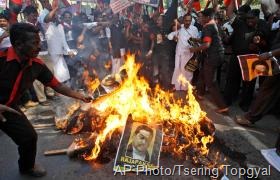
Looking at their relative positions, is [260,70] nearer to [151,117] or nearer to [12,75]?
[151,117]

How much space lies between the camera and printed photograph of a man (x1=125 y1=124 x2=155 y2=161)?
4621 millimetres

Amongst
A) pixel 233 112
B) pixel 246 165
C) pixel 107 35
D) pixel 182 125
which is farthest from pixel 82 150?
pixel 107 35

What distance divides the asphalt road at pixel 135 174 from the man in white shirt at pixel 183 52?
97.1 inches

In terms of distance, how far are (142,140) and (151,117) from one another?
1.76 ft

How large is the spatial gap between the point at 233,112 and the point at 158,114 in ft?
8.65

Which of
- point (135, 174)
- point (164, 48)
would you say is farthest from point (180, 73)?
Result: point (135, 174)

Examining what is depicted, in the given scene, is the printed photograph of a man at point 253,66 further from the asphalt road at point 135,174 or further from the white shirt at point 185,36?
the white shirt at point 185,36

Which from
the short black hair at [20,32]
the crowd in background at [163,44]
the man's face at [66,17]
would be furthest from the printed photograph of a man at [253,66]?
the man's face at [66,17]

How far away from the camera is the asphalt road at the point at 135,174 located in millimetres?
4469

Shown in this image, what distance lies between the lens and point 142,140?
4.73m

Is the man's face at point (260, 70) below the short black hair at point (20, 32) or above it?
below

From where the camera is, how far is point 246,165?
4.74 meters

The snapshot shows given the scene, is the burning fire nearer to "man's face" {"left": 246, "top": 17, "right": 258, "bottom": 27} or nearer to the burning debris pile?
the burning debris pile

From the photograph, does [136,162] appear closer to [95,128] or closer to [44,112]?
[95,128]
